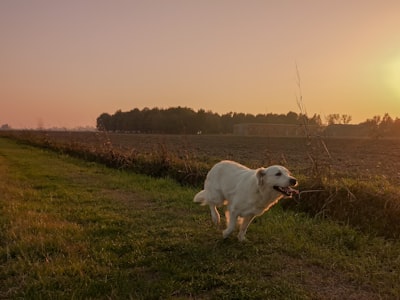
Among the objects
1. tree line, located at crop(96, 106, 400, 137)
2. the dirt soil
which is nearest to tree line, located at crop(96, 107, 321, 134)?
tree line, located at crop(96, 106, 400, 137)

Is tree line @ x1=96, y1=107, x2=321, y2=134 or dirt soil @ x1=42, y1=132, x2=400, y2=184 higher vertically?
tree line @ x1=96, y1=107, x2=321, y2=134

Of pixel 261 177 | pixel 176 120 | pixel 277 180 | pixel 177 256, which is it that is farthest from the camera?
pixel 176 120

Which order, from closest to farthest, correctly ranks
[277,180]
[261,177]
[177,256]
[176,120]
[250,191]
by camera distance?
[177,256] → [277,180] → [261,177] → [250,191] → [176,120]

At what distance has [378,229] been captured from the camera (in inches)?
304

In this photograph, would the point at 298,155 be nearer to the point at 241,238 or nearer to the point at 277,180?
the point at 241,238

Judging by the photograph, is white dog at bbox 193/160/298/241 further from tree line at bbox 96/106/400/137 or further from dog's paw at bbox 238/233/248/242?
tree line at bbox 96/106/400/137

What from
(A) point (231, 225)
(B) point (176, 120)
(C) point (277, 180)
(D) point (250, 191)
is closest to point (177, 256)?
(A) point (231, 225)

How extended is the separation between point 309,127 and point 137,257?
654cm

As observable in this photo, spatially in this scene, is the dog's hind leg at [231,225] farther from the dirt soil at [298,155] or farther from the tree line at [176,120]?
the tree line at [176,120]

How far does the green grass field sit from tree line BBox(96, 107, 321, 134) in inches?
3595

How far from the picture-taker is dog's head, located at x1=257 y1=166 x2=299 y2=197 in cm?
641

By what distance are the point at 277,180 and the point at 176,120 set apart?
10037 centimetres

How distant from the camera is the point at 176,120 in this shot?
10612 centimetres

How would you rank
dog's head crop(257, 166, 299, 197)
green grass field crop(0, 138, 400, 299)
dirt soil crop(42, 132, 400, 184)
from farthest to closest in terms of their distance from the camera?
dirt soil crop(42, 132, 400, 184)
dog's head crop(257, 166, 299, 197)
green grass field crop(0, 138, 400, 299)
